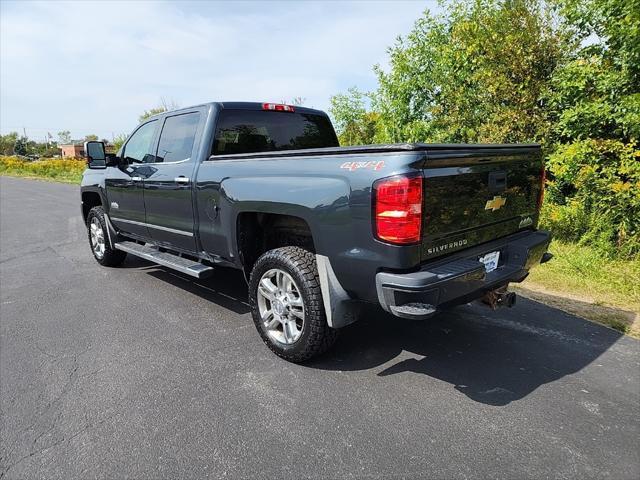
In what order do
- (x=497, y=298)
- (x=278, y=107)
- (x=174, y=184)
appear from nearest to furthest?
(x=497, y=298)
(x=174, y=184)
(x=278, y=107)

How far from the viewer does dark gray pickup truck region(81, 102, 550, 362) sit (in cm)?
258

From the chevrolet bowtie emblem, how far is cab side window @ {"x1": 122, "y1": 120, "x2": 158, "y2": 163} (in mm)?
3518

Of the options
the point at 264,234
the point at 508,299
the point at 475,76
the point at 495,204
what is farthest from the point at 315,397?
the point at 475,76

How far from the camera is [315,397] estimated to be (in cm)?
290

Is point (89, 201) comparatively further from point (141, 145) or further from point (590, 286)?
point (590, 286)

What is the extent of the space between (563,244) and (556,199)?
4.02ft

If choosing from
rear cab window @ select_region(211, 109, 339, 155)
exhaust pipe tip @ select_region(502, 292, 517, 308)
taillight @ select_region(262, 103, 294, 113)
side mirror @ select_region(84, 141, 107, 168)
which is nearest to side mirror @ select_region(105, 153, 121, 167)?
side mirror @ select_region(84, 141, 107, 168)

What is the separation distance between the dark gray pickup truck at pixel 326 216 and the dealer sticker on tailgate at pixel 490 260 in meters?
0.01

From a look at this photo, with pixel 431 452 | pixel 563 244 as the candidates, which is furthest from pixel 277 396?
pixel 563 244

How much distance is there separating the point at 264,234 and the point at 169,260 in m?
1.30

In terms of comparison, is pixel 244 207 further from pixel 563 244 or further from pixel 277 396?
pixel 563 244

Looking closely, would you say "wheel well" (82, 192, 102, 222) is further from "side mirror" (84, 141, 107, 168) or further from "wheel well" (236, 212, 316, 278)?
"wheel well" (236, 212, 316, 278)

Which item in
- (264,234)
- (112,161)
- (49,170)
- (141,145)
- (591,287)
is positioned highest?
(141,145)

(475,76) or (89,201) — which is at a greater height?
(475,76)
